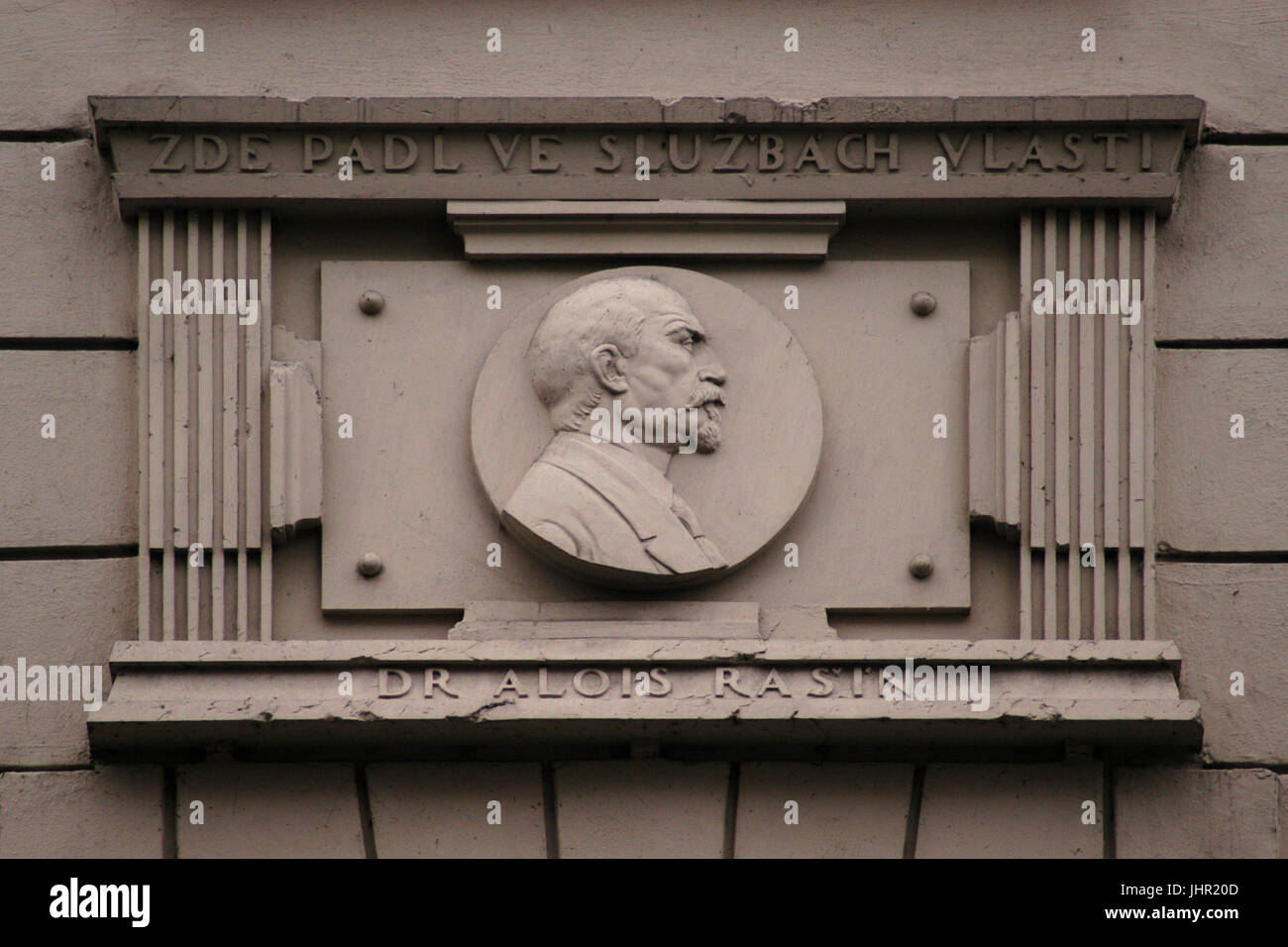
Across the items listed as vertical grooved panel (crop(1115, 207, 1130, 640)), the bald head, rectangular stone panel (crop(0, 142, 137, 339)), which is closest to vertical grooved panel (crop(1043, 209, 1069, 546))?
vertical grooved panel (crop(1115, 207, 1130, 640))

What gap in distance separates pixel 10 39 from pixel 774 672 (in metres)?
4.01

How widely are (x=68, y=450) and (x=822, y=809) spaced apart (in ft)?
10.5

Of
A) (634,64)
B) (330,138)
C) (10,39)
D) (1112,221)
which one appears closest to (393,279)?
(330,138)

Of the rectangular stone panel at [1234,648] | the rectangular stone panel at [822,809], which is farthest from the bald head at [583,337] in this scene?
the rectangular stone panel at [1234,648]

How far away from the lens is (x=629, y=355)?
27.7ft

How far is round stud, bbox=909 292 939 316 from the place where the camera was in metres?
8.67

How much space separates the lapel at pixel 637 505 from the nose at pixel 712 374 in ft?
1.56

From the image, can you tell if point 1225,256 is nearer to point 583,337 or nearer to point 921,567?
point 921,567

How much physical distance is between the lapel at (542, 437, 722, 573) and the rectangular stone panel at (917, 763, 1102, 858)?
1.20 metres

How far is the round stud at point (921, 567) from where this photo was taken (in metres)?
8.45

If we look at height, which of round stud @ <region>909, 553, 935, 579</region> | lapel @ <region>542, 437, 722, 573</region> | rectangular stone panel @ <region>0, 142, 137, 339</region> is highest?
rectangular stone panel @ <region>0, 142, 137, 339</region>

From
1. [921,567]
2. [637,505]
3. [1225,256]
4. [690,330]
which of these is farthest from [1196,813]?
[690,330]

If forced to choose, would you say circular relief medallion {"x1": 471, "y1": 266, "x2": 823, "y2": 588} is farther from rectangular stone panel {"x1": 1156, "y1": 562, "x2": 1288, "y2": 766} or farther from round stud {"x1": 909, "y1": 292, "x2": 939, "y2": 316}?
rectangular stone panel {"x1": 1156, "y1": 562, "x2": 1288, "y2": 766}

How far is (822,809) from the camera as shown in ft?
26.8
